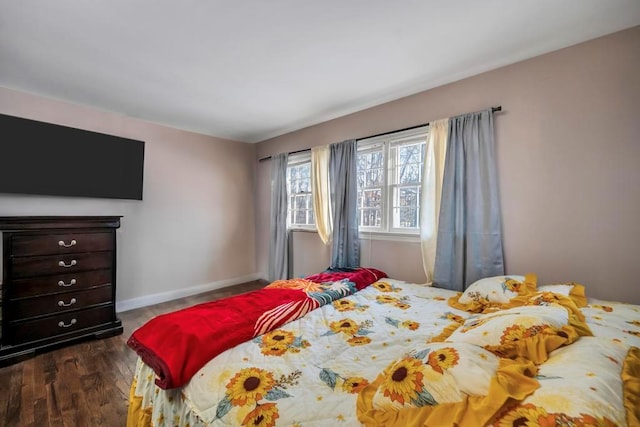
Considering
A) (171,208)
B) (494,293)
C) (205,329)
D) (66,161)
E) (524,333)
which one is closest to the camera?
(524,333)

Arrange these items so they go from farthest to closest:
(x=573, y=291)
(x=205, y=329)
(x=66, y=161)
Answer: (x=66, y=161) → (x=573, y=291) → (x=205, y=329)

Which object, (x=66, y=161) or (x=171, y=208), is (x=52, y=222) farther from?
(x=171, y=208)

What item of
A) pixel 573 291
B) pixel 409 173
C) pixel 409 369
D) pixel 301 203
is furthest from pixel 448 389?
pixel 301 203

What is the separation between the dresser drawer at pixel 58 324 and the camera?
7.46ft

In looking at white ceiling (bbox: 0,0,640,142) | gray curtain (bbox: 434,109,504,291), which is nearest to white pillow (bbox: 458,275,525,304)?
gray curtain (bbox: 434,109,504,291)

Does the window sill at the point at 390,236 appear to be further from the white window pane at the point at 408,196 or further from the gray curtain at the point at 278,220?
the gray curtain at the point at 278,220

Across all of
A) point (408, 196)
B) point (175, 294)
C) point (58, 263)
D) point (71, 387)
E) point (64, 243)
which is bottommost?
point (71, 387)

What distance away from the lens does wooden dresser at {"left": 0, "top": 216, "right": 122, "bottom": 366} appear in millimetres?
2246

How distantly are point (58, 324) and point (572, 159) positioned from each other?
457 centimetres

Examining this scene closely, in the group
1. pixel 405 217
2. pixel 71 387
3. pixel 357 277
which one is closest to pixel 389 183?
pixel 405 217

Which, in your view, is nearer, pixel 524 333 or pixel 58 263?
pixel 524 333

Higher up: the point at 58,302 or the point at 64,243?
the point at 64,243

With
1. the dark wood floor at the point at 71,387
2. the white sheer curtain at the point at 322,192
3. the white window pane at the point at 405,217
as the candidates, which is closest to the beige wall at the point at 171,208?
the dark wood floor at the point at 71,387

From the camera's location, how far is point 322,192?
3518mm
